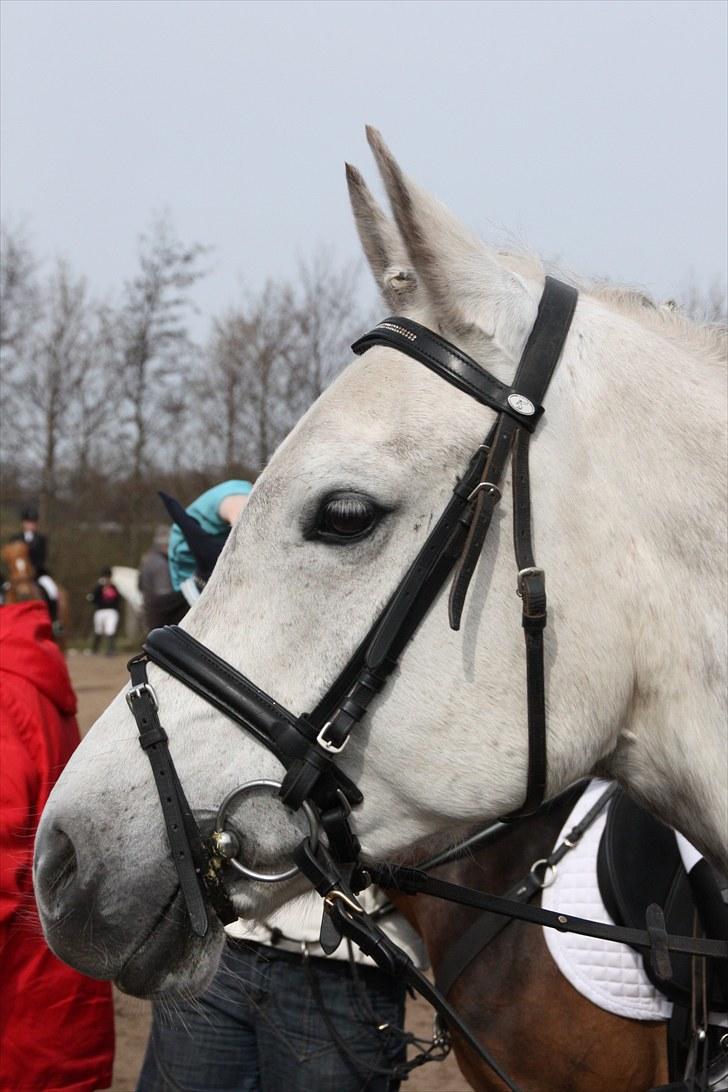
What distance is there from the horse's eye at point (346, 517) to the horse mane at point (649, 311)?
22.9 inches

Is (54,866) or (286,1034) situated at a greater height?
(54,866)

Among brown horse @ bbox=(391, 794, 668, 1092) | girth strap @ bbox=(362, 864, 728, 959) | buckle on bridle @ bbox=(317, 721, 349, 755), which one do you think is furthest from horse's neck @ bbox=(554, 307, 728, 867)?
brown horse @ bbox=(391, 794, 668, 1092)

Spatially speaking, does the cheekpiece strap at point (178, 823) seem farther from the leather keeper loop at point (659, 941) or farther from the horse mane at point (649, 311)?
the horse mane at point (649, 311)

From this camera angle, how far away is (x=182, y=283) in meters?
27.1

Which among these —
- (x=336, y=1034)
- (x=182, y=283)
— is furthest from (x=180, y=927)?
(x=182, y=283)

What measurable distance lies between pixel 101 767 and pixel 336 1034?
5.21ft

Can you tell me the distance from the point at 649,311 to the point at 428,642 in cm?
86

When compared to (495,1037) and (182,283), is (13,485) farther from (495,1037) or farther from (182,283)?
(495,1037)

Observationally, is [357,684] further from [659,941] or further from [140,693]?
[659,941]

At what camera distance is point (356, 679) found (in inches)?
67.6

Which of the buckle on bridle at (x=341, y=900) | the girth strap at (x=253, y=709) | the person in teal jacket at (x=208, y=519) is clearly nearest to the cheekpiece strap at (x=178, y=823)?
the girth strap at (x=253, y=709)

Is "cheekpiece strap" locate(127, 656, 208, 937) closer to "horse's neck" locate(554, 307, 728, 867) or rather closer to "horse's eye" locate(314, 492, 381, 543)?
"horse's eye" locate(314, 492, 381, 543)

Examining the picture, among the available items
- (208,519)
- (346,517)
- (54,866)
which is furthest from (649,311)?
(208,519)

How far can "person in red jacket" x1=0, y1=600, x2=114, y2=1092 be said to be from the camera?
2664 millimetres
